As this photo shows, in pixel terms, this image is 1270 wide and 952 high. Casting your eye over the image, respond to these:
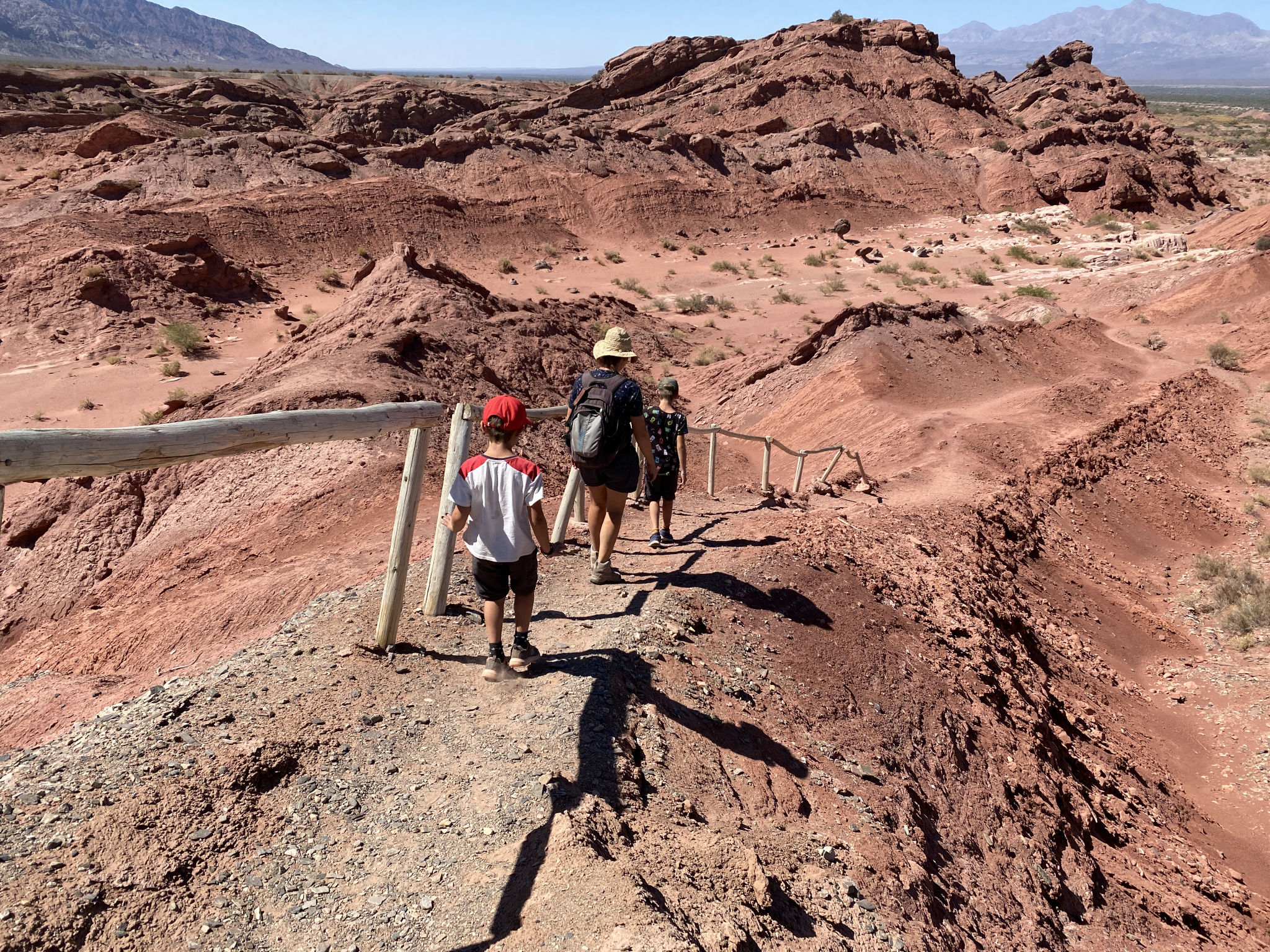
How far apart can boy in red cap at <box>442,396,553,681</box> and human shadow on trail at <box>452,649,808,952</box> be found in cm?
35

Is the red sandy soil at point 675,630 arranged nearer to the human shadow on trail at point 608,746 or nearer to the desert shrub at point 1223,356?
the human shadow on trail at point 608,746

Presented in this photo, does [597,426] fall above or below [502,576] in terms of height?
above

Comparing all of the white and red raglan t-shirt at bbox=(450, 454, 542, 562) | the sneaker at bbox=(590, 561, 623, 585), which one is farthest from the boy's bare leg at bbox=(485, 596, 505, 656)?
the sneaker at bbox=(590, 561, 623, 585)

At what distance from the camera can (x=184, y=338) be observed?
17.1 metres

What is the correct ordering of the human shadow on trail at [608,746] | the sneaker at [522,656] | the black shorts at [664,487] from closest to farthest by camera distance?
the human shadow on trail at [608,746], the sneaker at [522,656], the black shorts at [664,487]

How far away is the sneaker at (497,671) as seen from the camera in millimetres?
4344

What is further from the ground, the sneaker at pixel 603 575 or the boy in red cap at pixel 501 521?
the boy in red cap at pixel 501 521

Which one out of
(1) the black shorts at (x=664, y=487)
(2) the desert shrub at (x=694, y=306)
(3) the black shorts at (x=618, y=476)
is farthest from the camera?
(2) the desert shrub at (x=694, y=306)

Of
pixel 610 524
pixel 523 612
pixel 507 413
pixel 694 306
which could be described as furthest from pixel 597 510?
pixel 694 306

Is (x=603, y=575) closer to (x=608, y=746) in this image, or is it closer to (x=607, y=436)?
(x=607, y=436)

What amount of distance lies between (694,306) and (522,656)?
19.8m

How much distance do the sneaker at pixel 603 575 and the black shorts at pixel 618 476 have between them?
636 mm

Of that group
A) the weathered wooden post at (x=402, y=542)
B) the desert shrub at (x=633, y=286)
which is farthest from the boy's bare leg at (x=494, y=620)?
the desert shrub at (x=633, y=286)

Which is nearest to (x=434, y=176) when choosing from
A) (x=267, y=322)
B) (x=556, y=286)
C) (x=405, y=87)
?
(x=556, y=286)
